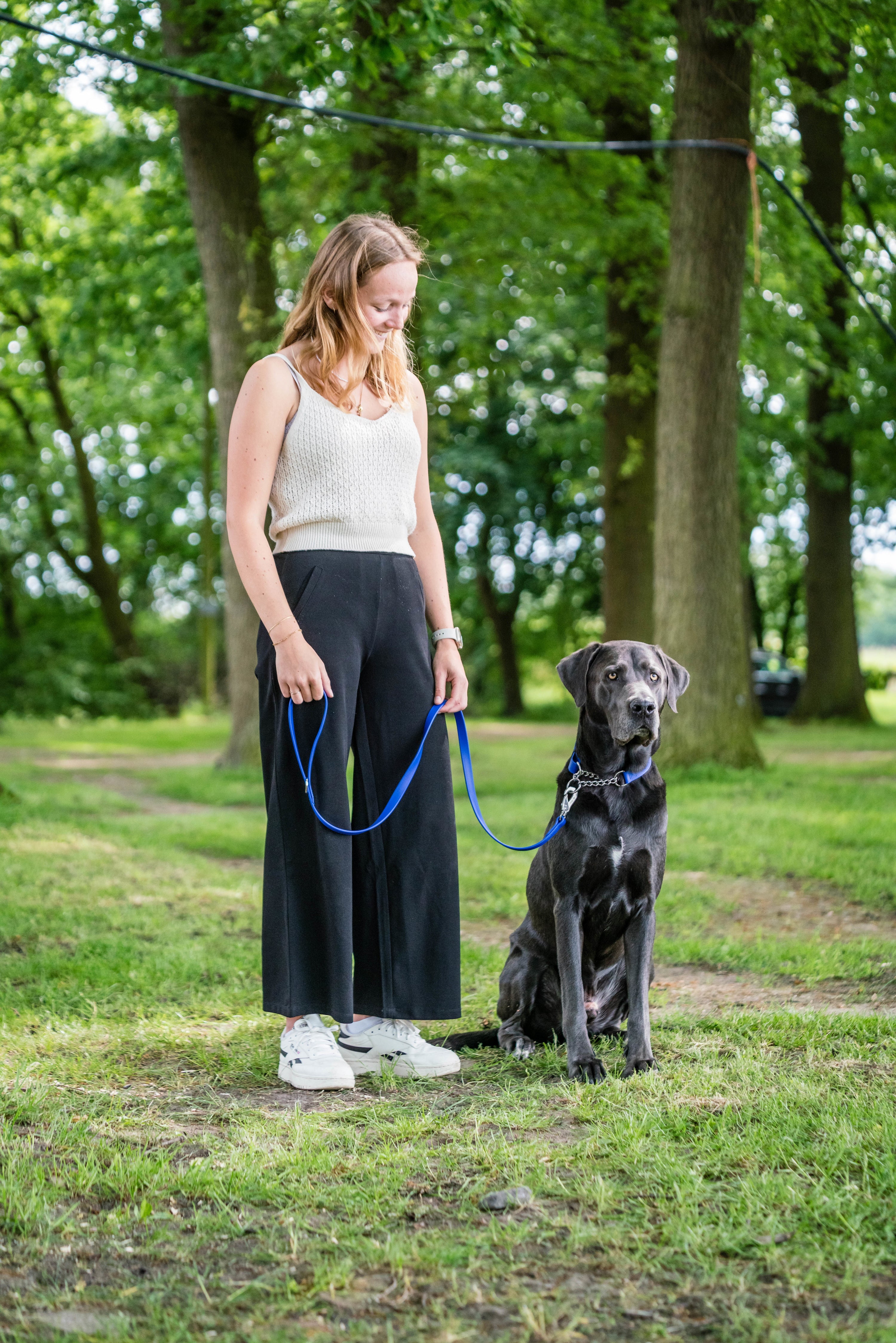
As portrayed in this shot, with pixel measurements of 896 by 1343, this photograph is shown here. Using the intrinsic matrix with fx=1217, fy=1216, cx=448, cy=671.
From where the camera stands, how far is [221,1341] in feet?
6.79

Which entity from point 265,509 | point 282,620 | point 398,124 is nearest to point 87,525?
point 398,124

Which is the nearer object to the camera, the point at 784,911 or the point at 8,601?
the point at 784,911

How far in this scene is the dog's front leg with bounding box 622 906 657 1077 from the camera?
3.59 meters

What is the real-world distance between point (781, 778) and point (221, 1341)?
29.2 feet

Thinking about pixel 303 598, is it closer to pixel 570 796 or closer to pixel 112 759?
pixel 570 796

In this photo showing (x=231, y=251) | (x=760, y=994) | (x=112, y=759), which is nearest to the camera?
(x=760, y=994)

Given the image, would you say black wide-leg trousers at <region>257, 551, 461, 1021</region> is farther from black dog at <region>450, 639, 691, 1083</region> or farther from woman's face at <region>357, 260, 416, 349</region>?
woman's face at <region>357, 260, 416, 349</region>

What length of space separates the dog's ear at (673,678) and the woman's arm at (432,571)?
2.07ft

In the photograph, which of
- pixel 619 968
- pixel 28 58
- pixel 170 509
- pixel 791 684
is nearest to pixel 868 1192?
pixel 619 968

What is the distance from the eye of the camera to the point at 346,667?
3.59 meters

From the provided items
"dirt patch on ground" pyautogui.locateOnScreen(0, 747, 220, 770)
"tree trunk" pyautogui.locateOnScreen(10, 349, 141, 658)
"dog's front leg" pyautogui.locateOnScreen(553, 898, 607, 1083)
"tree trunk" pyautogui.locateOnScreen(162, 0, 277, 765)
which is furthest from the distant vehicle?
"dog's front leg" pyautogui.locateOnScreen(553, 898, 607, 1083)

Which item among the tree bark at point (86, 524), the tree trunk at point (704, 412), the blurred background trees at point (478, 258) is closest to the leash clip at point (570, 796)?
the blurred background trees at point (478, 258)

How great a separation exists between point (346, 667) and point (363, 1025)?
1.15 metres

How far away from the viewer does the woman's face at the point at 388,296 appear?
3.57 m
